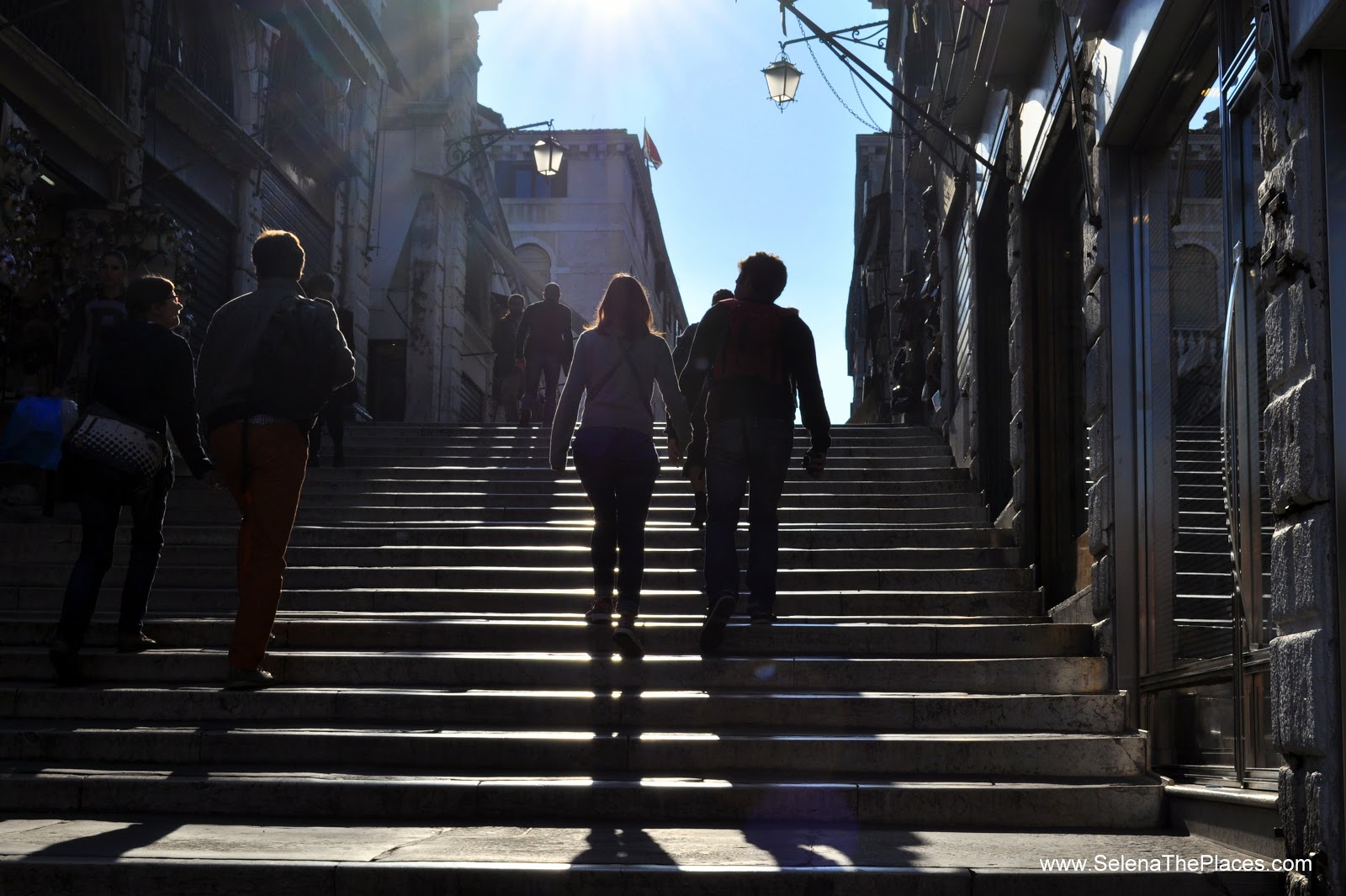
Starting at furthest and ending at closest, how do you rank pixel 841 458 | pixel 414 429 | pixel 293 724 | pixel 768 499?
pixel 414 429 → pixel 841 458 → pixel 768 499 → pixel 293 724

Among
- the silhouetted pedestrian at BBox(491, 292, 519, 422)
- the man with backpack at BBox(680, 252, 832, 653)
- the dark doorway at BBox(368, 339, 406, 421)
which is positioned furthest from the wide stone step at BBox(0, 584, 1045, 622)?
the dark doorway at BBox(368, 339, 406, 421)

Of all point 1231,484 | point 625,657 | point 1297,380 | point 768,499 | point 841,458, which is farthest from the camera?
point 841,458

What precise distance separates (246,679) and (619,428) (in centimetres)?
201

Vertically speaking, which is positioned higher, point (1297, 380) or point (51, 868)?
point (1297, 380)

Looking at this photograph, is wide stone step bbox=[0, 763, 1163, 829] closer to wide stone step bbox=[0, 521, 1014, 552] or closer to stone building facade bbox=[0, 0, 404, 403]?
wide stone step bbox=[0, 521, 1014, 552]

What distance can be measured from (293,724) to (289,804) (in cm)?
87

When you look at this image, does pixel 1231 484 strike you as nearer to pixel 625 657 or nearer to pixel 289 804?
pixel 625 657

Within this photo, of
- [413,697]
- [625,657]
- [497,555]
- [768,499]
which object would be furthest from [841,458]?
[413,697]

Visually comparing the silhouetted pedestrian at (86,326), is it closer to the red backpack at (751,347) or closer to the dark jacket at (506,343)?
the red backpack at (751,347)

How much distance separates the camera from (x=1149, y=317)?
6387 mm

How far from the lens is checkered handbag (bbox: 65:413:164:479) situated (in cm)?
677

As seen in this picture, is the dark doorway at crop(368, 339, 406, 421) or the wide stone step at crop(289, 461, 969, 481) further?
the dark doorway at crop(368, 339, 406, 421)

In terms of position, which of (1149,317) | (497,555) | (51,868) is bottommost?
(51,868)

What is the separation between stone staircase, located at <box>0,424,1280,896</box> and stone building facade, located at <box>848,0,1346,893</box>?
0.34 meters
